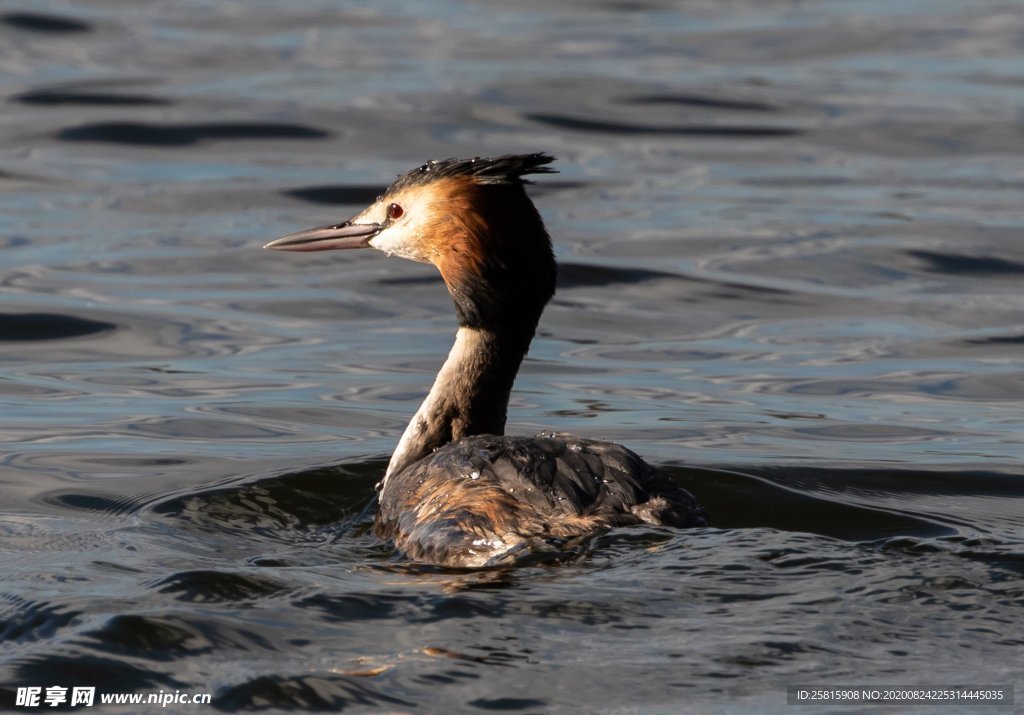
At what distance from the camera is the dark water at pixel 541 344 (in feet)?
17.2

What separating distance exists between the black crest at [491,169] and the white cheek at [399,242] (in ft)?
0.73

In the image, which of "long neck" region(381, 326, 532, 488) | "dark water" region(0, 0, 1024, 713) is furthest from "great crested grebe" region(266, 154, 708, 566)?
"dark water" region(0, 0, 1024, 713)

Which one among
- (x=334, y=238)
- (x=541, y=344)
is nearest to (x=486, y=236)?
(x=334, y=238)

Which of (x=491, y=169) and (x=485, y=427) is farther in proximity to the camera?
(x=485, y=427)

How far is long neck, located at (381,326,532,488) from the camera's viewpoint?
7234 mm

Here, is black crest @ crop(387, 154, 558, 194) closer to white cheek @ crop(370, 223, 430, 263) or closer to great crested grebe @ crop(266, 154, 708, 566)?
great crested grebe @ crop(266, 154, 708, 566)

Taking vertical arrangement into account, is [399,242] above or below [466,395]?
above

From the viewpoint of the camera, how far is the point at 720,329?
1120 cm

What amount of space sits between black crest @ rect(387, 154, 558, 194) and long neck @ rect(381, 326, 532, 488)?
63 centimetres

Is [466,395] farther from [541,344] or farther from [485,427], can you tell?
[541,344]

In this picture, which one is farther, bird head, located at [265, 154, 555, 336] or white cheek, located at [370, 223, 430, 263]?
white cheek, located at [370, 223, 430, 263]

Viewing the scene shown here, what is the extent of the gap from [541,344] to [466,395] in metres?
3.64

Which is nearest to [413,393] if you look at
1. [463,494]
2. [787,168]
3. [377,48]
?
[463,494]

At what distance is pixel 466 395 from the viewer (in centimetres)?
730
